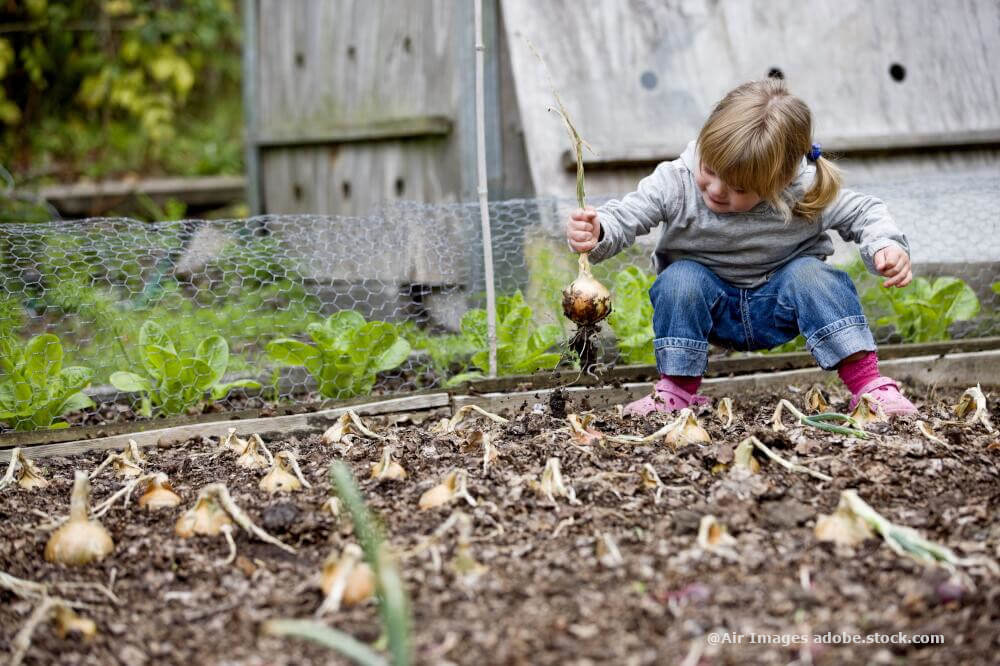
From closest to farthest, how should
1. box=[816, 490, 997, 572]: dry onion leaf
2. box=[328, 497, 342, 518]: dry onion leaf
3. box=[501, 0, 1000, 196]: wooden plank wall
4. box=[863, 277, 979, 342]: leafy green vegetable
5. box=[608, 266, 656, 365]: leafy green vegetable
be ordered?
box=[816, 490, 997, 572]: dry onion leaf
box=[328, 497, 342, 518]: dry onion leaf
box=[608, 266, 656, 365]: leafy green vegetable
box=[863, 277, 979, 342]: leafy green vegetable
box=[501, 0, 1000, 196]: wooden plank wall

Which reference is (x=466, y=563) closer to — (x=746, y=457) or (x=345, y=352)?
(x=746, y=457)

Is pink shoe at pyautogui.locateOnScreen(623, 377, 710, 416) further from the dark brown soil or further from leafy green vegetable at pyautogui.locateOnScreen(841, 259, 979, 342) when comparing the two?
leafy green vegetable at pyautogui.locateOnScreen(841, 259, 979, 342)

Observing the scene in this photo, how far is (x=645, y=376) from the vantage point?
3.00m

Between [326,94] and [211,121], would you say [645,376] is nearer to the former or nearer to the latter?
[326,94]

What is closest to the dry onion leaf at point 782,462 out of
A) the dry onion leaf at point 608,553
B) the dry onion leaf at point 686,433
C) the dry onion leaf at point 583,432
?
the dry onion leaf at point 686,433

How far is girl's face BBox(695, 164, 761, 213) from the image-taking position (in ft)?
A: 8.48

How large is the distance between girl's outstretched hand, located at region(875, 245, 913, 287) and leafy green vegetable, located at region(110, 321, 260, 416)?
171 cm

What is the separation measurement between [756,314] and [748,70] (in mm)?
1761

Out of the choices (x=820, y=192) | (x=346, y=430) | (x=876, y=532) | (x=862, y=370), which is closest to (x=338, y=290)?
(x=346, y=430)

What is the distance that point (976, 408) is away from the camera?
246 cm

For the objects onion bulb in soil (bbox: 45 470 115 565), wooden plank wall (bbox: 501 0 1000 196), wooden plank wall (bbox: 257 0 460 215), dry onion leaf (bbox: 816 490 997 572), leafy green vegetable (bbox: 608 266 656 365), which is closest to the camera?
dry onion leaf (bbox: 816 490 997 572)

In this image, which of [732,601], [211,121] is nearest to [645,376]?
[732,601]

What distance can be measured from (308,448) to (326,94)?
297 centimetres

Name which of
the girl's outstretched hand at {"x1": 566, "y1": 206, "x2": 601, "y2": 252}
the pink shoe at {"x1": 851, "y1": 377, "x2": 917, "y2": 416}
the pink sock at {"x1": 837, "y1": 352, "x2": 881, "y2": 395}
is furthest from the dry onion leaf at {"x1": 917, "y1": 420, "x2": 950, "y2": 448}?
the girl's outstretched hand at {"x1": 566, "y1": 206, "x2": 601, "y2": 252}
